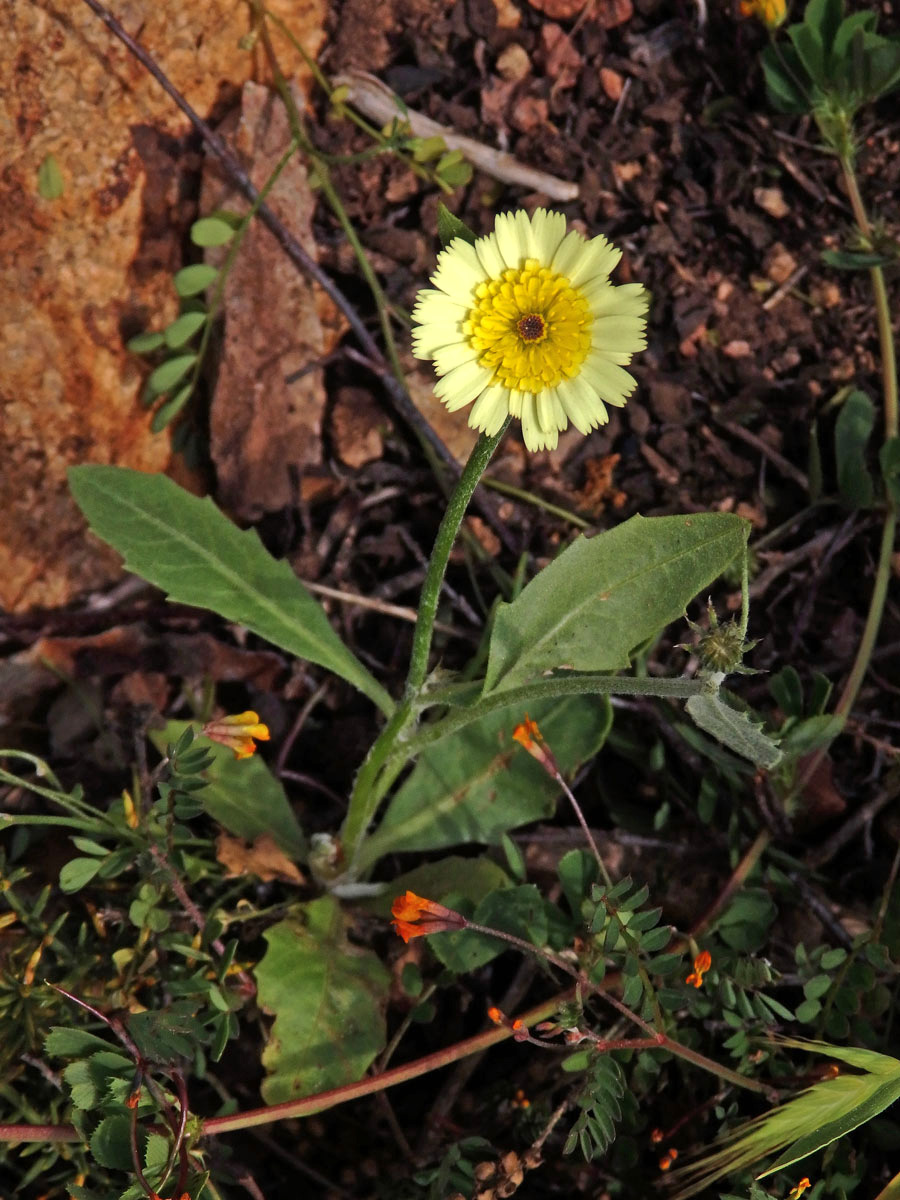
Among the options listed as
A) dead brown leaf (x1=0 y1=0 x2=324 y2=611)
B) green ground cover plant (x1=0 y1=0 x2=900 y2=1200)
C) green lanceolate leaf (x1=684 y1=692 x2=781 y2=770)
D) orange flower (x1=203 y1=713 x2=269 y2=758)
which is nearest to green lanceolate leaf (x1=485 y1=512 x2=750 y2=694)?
green ground cover plant (x1=0 y1=0 x2=900 y2=1200)

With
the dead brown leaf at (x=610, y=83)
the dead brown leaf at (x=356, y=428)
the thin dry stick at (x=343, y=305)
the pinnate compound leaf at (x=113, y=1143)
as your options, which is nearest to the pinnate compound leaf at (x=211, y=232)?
the thin dry stick at (x=343, y=305)

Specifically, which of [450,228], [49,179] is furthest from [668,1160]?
[49,179]

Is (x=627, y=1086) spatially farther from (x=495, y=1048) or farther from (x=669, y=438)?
(x=669, y=438)

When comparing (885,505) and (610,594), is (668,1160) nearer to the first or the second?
(610,594)

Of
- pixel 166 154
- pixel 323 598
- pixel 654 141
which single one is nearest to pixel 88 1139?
pixel 323 598

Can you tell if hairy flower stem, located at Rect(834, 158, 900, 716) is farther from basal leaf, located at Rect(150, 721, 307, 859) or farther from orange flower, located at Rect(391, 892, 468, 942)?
basal leaf, located at Rect(150, 721, 307, 859)

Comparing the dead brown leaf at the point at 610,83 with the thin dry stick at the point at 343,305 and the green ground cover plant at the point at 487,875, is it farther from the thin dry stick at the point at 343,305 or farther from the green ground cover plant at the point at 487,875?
the thin dry stick at the point at 343,305
